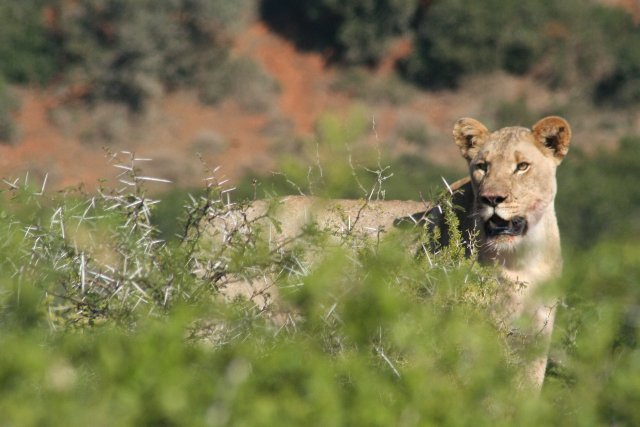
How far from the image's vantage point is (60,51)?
4338cm

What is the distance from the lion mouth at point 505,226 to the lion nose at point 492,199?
0.10 metres

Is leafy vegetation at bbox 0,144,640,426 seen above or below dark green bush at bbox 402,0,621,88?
above

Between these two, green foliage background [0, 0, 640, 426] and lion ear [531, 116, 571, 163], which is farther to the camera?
lion ear [531, 116, 571, 163]

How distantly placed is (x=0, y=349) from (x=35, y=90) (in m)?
39.5

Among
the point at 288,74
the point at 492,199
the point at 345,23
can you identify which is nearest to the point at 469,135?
the point at 492,199

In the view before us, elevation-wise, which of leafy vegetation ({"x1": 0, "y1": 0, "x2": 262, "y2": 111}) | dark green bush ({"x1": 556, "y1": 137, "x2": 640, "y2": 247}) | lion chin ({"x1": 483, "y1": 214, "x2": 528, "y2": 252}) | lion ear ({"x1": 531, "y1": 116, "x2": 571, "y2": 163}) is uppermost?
lion ear ({"x1": 531, "y1": 116, "x2": 571, "y2": 163})

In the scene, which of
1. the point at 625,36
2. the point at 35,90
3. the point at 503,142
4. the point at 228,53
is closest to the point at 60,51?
the point at 35,90

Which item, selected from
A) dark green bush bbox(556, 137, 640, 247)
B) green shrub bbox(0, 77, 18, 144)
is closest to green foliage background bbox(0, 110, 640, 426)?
dark green bush bbox(556, 137, 640, 247)

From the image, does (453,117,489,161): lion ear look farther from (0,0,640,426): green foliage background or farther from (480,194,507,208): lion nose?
(0,0,640,426): green foliage background

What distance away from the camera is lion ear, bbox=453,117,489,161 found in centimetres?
838

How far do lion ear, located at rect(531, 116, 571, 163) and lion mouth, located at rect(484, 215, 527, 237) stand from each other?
2.02 feet

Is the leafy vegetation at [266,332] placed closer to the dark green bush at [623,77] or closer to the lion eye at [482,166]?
the lion eye at [482,166]

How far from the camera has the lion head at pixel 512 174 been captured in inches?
304

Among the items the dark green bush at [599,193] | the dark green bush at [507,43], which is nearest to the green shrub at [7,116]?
the dark green bush at [507,43]
